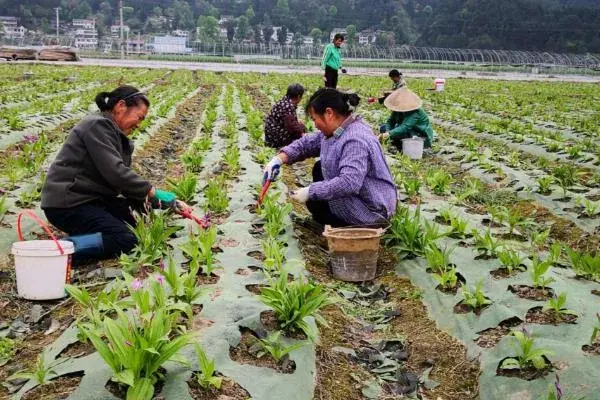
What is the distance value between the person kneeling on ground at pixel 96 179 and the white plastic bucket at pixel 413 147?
18.7 feet

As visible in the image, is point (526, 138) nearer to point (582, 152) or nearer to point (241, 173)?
point (582, 152)

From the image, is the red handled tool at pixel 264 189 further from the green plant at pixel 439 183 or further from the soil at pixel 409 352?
the green plant at pixel 439 183

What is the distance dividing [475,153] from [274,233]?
5461 mm

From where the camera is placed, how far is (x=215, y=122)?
13656 mm

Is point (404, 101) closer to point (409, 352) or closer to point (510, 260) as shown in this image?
point (510, 260)

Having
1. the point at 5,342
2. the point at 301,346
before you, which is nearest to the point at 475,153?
the point at 301,346

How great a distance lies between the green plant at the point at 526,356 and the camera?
342 centimetres

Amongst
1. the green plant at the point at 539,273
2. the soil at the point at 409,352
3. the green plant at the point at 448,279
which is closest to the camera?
the soil at the point at 409,352

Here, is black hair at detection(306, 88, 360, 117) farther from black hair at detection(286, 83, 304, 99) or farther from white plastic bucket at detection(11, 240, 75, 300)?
black hair at detection(286, 83, 304, 99)

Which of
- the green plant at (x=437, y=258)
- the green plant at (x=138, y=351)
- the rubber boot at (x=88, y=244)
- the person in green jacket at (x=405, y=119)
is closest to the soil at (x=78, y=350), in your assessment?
the green plant at (x=138, y=351)

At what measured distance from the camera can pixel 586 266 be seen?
179 inches

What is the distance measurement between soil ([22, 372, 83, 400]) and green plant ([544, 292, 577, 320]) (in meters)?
2.71

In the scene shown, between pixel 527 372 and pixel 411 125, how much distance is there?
7196mm

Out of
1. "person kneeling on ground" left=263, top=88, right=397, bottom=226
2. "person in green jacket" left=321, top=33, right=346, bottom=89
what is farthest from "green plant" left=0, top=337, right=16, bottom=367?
"person in green jacket" left=321, top=33, right=346, bottom=89
